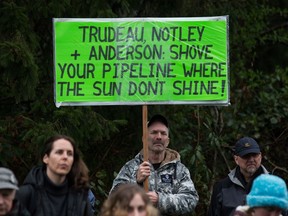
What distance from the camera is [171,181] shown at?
9977 mm

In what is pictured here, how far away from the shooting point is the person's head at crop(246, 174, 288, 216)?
7656mm

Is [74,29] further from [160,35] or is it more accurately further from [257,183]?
[257,183]

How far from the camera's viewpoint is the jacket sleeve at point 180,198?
9688mm

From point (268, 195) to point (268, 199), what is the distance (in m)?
0.04

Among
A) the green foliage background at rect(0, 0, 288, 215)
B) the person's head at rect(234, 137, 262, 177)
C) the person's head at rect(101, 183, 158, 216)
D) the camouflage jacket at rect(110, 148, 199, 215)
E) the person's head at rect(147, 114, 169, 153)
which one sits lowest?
the person's head at rect(101, 183, 158, 216)

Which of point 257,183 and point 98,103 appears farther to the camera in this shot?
point 98,103

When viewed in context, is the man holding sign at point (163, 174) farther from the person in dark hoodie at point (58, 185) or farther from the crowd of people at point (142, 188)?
the person in dark hoodie at point (58, 185)

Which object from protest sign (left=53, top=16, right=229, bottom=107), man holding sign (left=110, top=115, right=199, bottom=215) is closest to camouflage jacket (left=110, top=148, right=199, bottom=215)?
man holding sign (left=110, top=115, right=199, bottom=215)

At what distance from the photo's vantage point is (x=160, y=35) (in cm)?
1012

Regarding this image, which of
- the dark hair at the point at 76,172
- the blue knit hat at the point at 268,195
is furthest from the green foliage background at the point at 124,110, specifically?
the blue knit hat at the point at 268,195

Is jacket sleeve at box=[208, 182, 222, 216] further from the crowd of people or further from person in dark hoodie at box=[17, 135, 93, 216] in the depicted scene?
person in dark hoodie at box=[17, 135, 93, 216]

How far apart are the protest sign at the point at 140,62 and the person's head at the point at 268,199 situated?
232cm

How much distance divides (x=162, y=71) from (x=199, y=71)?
34 cm

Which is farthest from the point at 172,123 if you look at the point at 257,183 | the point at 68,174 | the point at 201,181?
the point at 257,183
